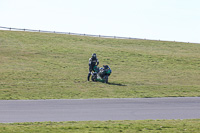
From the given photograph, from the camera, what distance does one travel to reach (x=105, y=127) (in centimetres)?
1094

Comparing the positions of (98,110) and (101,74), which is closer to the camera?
(98,110)

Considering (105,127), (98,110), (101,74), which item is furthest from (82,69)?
(105,127)

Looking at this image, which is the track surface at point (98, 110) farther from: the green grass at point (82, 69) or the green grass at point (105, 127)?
the green grass at point (82, 69)

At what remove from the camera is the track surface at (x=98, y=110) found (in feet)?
43.7

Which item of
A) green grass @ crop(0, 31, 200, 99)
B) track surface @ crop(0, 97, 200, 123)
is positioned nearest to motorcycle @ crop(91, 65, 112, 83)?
green grass @ crop(0, 31, 200, 99)

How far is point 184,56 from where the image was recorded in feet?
171

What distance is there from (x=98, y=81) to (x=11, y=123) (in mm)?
17555

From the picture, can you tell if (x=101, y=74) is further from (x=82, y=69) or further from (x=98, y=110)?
(x=98, y=110)

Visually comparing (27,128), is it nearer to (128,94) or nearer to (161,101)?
(161,101)

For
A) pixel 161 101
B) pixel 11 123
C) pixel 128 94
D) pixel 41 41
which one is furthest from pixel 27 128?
pixel 41 41

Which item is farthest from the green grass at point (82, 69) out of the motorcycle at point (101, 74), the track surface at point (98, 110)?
the track surface at point (98, 110)

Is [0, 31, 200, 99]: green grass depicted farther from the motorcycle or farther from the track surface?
the track surface

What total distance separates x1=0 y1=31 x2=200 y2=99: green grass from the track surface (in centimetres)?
272

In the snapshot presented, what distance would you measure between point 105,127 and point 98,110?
162 inches
